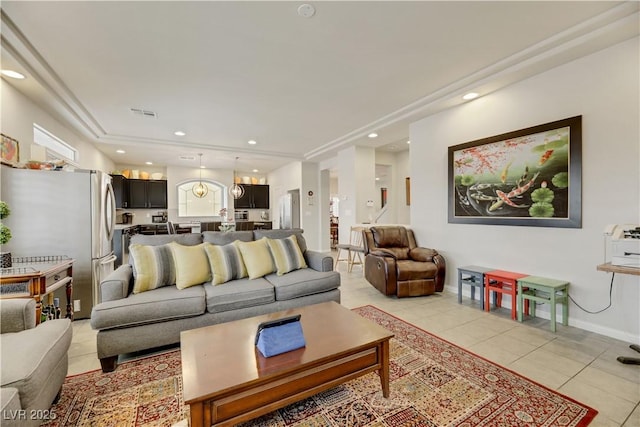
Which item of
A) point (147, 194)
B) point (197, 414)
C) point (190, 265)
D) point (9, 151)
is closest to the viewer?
point (197, 414)

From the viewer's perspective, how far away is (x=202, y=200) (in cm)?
933

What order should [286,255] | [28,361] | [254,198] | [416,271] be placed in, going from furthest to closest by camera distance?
1. [254,198]
2. [416,271]
3. [286,255]
4. [28,361]

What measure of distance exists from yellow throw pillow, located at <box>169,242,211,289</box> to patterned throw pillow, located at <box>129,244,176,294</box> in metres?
0.08

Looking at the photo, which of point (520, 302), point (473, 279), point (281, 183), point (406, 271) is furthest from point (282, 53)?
point (281, 183)

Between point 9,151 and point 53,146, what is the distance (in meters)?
1.56

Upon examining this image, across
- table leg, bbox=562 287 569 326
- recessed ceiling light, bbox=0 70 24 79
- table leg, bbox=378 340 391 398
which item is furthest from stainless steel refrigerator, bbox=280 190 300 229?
table leg, bbox=378 340 391 398

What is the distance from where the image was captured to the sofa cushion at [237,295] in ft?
7.92

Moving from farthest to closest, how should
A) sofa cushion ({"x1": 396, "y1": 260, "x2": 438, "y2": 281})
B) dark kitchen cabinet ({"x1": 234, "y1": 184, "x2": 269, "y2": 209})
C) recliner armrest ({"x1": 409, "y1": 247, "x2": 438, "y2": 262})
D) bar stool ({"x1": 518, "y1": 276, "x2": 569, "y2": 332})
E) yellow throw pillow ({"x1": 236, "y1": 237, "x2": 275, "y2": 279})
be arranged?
dark kitchen cabinet ({"x1": 234, "y1": 184, "x2": 269, "y2": 209}) → recliner armrest ({"x1": 409, "y1": 247, "x2": 438, "y2": 262}) → sofa cushion ({"x1": 396, "y1": 260, "x2": 438, "y2": 281}) → yellow throw pillow ({"x1": 236, "y1": 237, "x2": 275, "y2": 279}) → bar stool ({"x1": 518, "y1": 276, "x2": 569, "y2": 332})

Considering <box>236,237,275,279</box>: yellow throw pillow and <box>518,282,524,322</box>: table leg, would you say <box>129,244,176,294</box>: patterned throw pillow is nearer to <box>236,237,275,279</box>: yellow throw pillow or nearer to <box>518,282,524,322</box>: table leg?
<box>236,237,275,279</box>: yellow throw pillow

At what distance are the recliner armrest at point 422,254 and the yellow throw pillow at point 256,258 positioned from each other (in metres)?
2.26

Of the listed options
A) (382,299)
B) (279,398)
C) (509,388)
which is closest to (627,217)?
(509,388)

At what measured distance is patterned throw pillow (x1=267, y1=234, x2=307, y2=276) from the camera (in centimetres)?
309

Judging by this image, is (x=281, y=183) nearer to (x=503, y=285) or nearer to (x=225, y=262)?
(x=225, y=262)

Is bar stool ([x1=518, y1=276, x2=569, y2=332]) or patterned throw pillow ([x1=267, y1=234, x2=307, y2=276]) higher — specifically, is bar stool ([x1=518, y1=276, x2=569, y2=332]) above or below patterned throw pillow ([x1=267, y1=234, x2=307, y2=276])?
below
